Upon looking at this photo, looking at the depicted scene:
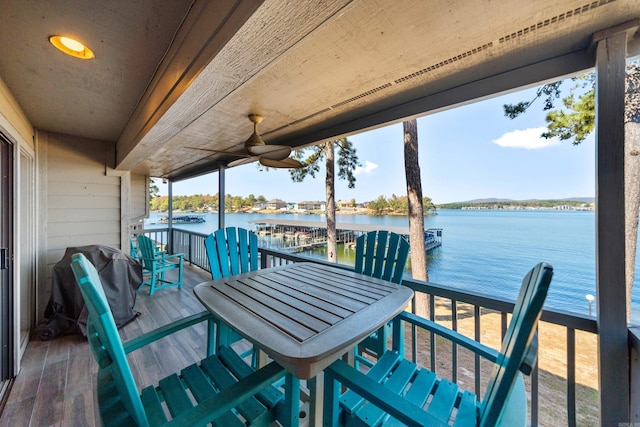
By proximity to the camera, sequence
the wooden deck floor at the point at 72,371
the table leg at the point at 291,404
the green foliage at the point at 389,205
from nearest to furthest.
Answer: the table leg at the point at 291,404 → the wooden deck floor at the point at 72,371 → the green foliage at the point at 389,205

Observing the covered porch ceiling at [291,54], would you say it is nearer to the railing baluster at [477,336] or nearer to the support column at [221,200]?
the railing baluster at [477,336]

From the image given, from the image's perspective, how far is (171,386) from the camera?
128 centimetres

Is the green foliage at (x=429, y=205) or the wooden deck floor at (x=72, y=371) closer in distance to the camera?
the wooden deck floor at (x=72, y=371)

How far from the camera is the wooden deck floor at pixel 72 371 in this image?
1739 millimetres

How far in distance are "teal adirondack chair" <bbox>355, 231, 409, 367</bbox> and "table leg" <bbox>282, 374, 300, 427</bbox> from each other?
2.76 feet

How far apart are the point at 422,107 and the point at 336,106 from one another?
79 centimetres

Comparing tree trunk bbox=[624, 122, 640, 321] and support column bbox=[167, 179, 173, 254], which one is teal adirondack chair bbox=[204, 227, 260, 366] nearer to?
tree trunk bbox=[624, 122, 640, 321]

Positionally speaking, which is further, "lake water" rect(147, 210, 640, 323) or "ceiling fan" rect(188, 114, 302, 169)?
"lake water" rect(147, 210, 640, 323)

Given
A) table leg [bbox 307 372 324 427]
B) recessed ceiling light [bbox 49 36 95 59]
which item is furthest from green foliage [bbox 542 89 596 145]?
recessed ceiling light [bbox 49 36 95 59]

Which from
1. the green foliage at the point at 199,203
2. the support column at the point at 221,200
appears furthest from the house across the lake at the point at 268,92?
the green foliage at the point at 199,203

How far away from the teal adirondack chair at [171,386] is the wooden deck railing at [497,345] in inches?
50.1

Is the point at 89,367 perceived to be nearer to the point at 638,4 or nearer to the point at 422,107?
the point at 422,107

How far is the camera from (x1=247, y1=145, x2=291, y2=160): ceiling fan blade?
250 cm

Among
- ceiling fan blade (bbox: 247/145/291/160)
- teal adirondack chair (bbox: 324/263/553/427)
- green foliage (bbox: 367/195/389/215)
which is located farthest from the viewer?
green foliage (bbox: 367/195/389/215)
